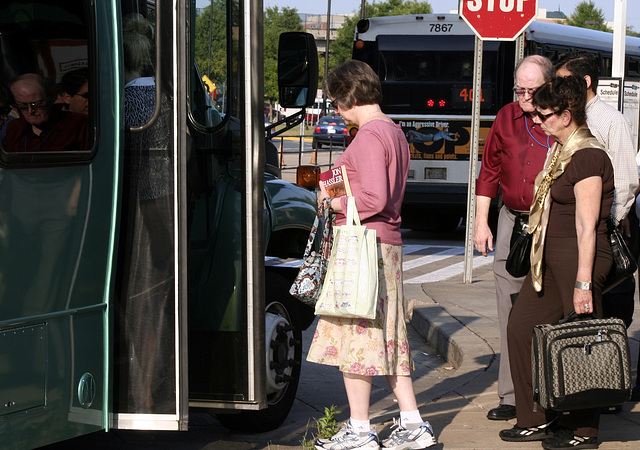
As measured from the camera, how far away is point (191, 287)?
4.23 metres

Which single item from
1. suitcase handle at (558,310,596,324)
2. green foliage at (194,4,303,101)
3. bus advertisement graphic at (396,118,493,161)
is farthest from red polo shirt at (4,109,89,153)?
bus advertisement graphic at (396,118,493,161)

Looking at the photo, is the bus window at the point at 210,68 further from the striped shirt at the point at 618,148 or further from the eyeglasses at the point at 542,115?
the striped shirt at the point at 618,148

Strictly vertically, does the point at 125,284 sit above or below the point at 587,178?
below

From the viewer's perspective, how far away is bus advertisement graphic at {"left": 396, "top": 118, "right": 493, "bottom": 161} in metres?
14.4

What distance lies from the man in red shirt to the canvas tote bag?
3.60 feet

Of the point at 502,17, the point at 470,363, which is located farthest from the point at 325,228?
the point at 502,17

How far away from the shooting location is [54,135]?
11.8 ft

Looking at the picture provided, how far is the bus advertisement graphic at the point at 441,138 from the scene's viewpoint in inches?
568

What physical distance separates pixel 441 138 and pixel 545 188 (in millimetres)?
9998

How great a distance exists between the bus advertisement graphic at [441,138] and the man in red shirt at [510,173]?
9.16 m

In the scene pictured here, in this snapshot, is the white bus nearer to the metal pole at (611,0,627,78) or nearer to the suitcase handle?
the metal pole at (611,0,627,78)

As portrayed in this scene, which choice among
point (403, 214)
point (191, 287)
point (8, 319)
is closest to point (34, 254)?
point (8, 319)

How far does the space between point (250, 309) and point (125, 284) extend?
1.95ft

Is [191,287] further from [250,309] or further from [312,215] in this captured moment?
[312,215]
